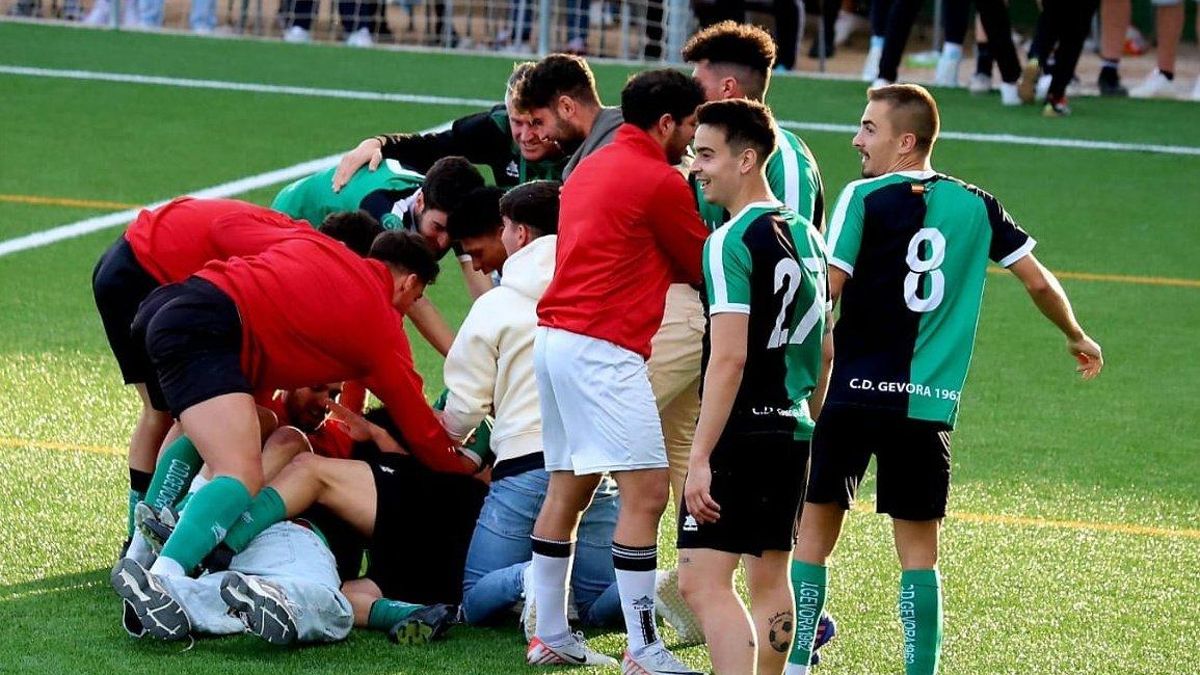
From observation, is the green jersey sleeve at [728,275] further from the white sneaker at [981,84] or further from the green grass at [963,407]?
the white sneaker at [981,84]

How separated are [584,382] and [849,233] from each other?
2.56 feet

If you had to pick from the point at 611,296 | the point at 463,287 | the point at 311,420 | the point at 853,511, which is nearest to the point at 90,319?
the point at 463,287

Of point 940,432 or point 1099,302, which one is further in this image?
point 1099,302

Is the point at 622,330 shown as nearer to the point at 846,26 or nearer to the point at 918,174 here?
the point at 918,174

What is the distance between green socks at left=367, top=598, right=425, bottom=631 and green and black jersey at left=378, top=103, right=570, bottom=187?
6.66 feet

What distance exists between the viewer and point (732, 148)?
15.3ft

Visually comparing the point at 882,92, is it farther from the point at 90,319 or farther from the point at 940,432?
the point at 90,319

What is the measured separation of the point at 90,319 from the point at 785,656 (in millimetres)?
5297

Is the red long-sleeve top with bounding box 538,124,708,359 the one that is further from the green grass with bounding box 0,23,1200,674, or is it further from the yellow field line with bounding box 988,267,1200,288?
the yellow field line with bounding box 988,267,1200,288

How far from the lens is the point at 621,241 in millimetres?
5047

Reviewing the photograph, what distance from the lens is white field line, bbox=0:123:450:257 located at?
35.1 feet

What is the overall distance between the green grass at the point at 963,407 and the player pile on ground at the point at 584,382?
0.27 metres

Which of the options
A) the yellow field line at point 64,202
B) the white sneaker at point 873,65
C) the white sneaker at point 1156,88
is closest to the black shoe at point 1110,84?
the white sneaker at point 1156,88

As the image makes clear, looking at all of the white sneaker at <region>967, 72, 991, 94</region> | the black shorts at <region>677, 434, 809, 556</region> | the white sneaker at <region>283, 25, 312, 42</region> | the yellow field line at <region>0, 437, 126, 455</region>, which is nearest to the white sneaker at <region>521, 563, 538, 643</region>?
the black shorts at <region>677, 434, 809, 556</region>
